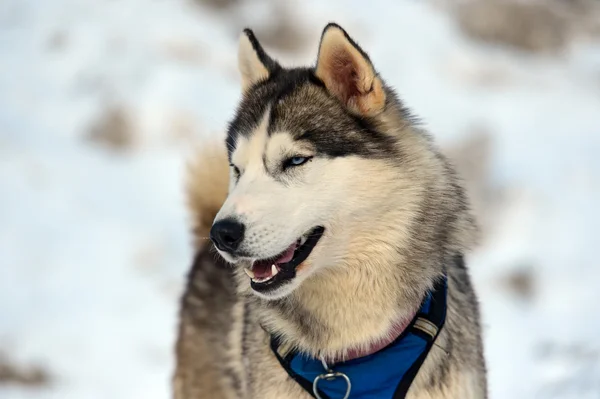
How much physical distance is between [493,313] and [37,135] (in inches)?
186

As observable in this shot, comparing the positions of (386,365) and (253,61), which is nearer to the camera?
(386,365)

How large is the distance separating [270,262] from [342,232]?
0.74 ft

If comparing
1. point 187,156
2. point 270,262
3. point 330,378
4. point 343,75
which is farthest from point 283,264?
point 187,156

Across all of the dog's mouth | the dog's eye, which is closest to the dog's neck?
the dog's mouth

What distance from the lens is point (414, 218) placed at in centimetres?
192

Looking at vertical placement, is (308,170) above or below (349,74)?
below

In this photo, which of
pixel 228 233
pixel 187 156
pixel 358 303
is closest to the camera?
pixel 228 233

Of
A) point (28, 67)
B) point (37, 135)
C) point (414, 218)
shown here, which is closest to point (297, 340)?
point (414, 218)

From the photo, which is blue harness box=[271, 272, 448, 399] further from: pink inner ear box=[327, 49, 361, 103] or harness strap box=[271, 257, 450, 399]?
pink inner ear box=[327, 49, 361, 103]

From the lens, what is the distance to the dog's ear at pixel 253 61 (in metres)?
2.28

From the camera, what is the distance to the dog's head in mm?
1739

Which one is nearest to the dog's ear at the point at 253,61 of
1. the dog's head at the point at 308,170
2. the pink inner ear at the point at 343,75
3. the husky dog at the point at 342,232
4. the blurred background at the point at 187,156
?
the husky dog at the point at 342,232

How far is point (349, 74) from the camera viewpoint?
1.98 meters

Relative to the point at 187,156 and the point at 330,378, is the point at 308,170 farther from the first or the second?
the point at 187,156
